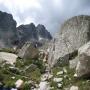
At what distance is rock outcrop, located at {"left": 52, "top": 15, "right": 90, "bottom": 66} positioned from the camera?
34.2 meters

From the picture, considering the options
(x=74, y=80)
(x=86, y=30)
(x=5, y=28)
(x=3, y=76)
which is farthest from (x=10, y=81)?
(x=5, y=28)

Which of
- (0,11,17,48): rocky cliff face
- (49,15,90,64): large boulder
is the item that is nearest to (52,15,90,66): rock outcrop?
(49,15,90,64): large boulder

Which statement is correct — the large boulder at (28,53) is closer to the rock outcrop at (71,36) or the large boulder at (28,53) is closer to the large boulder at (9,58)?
the large boulder at (9,58)

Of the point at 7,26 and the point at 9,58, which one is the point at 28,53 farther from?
the point at 7,26

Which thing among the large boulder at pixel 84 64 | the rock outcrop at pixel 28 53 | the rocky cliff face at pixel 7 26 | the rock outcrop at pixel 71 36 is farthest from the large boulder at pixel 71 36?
the rocky cliff face at pixel 7 26

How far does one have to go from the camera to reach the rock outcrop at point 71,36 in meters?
34.2

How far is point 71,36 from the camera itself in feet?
117

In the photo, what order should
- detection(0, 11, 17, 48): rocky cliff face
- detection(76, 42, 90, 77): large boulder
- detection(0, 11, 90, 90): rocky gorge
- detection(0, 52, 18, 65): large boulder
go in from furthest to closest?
detection(0, 11, 17, 48): rocky cliff face, detection(0, 52, 18, 65): large boulder, detection(0, 11, 90, 90): rocky gorge, detection(76, 42, 90, 77): large boulder

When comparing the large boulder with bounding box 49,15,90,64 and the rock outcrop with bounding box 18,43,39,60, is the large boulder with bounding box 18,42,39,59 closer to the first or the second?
the rock outcrop with bounding box 18,43,39,60

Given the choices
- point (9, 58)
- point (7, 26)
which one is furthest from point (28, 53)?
point (7, 26)

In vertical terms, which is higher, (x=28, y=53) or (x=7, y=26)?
(x=7, y=26)

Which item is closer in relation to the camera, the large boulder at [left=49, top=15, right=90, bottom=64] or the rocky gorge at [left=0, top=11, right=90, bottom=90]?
the rocky gorge at [left=0, top=11, right=90, bottom=90]

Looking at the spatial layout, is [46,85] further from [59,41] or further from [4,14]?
[4,14]

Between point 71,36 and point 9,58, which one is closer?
point 71,36
